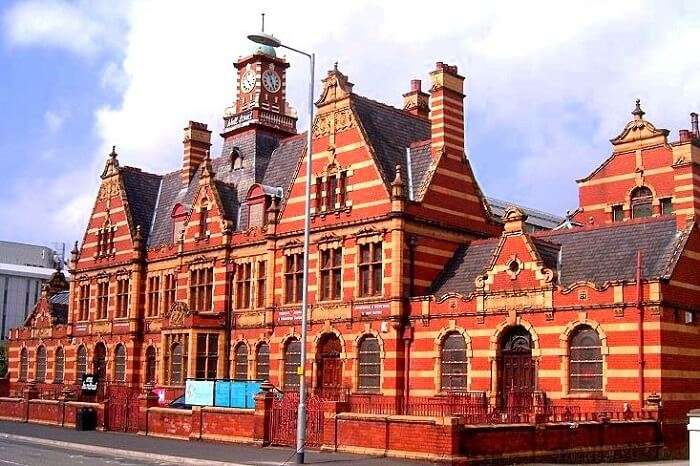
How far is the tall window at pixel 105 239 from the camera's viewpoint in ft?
199

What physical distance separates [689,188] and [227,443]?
71.9ft

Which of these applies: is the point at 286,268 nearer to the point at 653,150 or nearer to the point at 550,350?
the point at 550,350

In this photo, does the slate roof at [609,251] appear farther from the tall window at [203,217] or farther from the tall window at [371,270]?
the tall window at [203,217]

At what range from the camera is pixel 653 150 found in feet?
149

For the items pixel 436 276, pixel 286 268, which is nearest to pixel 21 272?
A: pixel 286 268

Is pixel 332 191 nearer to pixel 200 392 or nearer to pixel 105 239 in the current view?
pixel 200 392

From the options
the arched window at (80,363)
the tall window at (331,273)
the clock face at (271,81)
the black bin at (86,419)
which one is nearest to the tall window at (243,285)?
the tall window at (331,273)

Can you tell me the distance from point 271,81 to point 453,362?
1033 inches

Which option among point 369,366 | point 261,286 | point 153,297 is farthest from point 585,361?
point 153,297

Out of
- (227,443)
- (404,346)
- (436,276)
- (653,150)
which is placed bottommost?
(227,443)

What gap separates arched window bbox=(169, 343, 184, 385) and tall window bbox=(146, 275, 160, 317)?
542 cm

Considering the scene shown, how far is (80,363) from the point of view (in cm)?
6147

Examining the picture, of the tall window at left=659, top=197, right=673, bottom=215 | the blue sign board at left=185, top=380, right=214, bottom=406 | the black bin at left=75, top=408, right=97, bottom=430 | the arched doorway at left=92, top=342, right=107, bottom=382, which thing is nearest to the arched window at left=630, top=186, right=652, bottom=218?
the tall window at left=659, top=197, right=673, bottom=215

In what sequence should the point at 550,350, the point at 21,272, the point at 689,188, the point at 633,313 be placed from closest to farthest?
the point at 633,313 < the point at 550,350 < the point at 689,188 < the point at 21,272
